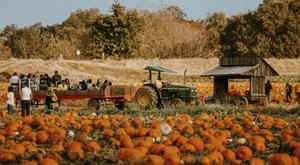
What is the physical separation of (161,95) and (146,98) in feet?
2.38

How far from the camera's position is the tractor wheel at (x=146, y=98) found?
58.5 ft

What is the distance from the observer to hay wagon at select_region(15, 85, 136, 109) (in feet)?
62.1

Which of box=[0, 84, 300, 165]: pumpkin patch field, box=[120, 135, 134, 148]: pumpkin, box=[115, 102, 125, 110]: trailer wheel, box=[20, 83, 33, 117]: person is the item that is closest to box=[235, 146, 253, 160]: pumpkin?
box=[0, 84, 300, 165]: pumpkin patch field

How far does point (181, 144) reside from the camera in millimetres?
7977

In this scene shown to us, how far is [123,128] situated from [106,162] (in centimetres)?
309

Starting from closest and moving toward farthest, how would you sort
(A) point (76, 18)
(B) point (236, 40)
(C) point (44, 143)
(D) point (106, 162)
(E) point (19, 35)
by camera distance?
(D) point (106, 162)
(C) point (44, 143)
(B) point (236, 40)
(E) point (19, 35)
(A) point (76, 18)

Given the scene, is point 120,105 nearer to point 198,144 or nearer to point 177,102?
point 177,102

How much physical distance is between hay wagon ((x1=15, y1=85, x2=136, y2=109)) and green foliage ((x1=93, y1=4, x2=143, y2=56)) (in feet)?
111

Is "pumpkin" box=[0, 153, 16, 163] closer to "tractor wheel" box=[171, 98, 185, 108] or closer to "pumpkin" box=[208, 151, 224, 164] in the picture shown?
"pumpkin" box=[208, 151, 224, 164]

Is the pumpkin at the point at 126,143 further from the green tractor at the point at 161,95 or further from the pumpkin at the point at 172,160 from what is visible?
the green tractor at the point at 161,95

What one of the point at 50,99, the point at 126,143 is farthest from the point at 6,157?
the point at 50,99

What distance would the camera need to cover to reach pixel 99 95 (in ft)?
61.8

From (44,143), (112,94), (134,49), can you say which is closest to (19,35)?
(134,49)

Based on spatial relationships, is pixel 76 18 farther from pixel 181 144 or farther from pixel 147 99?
pixel 181 144
